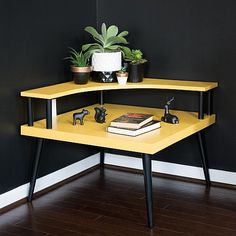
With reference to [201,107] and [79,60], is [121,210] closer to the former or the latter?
[201,107]

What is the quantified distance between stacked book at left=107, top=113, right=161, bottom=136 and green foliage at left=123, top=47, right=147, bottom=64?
52 centimetres

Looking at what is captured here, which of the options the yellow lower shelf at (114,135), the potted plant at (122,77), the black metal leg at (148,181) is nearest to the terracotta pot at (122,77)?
the potted plant at (122,77)

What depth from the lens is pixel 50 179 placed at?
3369mm

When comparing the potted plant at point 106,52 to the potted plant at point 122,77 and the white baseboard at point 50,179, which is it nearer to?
the potted plant at point 122,77

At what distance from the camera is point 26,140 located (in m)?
3.15

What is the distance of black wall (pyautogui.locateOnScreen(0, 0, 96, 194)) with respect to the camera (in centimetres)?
295

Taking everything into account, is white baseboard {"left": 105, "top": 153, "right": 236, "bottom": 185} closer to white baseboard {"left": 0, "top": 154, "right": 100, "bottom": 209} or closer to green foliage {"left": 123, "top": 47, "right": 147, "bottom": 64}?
white baseboard {"left": 0, "top": 154, "right": 100, "bottom": 209}

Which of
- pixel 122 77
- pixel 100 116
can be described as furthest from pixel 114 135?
pixel 122 77

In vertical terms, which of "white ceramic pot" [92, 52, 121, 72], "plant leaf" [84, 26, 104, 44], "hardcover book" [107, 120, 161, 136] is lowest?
"hardcover book" [107, 120, 161, 136]

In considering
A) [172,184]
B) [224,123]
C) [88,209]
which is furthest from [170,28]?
[88,209]

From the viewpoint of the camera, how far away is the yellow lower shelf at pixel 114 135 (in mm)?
2700

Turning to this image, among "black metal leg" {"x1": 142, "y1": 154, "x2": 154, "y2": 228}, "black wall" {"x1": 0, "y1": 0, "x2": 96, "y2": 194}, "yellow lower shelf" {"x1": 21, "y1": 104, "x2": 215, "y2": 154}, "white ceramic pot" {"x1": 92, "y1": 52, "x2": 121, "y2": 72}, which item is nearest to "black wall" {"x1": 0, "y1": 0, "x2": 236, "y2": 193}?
"black wall" {"x1": 0, "y1": 0, "x2": 96, "y2": 194}

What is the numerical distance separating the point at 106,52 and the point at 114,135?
28.3 inches

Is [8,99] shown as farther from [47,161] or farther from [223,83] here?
[223,83]
